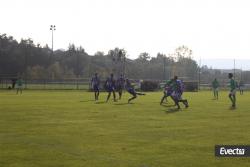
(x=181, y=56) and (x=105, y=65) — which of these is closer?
(x=181, y=56)

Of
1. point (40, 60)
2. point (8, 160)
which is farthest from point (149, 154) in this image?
point (40, 60)

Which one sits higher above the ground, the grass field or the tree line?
the tree line

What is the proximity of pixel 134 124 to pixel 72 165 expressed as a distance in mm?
7937

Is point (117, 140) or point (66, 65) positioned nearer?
point (117, 140)

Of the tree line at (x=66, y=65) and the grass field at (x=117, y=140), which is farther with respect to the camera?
the tree line at (x=66, y=65)

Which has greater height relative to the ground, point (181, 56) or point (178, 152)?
point (181, 56)

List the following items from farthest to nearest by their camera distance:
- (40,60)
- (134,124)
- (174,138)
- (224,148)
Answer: (40,60) < (134,124) < (174,138) < (224,148)

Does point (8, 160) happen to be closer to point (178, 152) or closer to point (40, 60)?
point (178, 152)

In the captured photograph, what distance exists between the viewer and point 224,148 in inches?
492

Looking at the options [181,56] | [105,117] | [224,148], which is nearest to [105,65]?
[181,56]

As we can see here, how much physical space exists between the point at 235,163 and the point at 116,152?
2862 mm

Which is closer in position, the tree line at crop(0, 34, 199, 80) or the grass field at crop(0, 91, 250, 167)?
the grass field at crop(0, 91, 250, 167)

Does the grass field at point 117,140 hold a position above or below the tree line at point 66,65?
below

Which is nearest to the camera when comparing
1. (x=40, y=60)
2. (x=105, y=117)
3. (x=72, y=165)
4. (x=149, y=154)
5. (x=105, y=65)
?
(x=72, y=165)
